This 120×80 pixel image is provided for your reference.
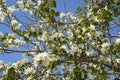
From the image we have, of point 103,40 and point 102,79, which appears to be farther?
point 103,40

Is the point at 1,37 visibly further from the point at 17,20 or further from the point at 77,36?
the point at 77,36

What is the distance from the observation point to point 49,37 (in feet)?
23.5

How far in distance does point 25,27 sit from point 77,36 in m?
1.16

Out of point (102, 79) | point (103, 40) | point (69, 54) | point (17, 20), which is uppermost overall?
point (17, 20)

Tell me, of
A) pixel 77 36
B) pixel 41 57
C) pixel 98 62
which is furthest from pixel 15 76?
pixel 77 36

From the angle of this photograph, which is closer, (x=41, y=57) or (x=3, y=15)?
(x=41, y=57)

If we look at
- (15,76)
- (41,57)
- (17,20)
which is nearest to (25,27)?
(17,20)

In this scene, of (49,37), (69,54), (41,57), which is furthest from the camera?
(49,37)

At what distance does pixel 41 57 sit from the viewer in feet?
16.9

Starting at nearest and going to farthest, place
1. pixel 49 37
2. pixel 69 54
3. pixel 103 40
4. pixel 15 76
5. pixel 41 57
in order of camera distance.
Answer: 1. pixel 41 57
2. pixel 15 76
3. pixel 69 54
4. pixel 49 37
5. pixel 103 40

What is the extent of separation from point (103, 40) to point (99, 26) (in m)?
0.31

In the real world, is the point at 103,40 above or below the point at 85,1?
below

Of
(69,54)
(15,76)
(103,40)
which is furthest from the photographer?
(103,40)

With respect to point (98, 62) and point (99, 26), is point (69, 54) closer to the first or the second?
point (98, 62)
